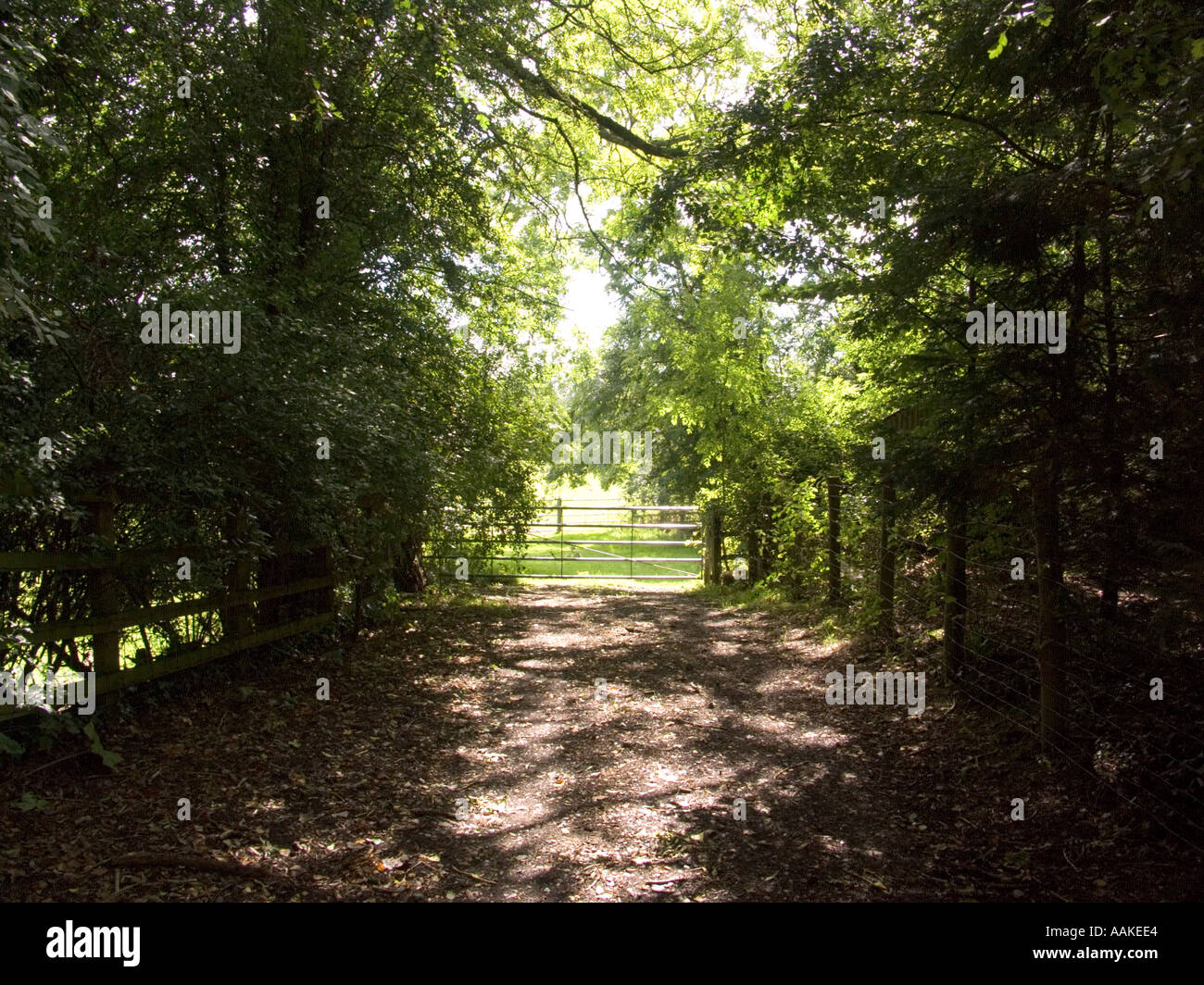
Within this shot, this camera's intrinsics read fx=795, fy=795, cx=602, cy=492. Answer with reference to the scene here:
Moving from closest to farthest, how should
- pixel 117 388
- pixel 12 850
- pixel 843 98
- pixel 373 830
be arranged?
pixel 12 850, pixel 373 830, pixel 117 388, pixel 843 98

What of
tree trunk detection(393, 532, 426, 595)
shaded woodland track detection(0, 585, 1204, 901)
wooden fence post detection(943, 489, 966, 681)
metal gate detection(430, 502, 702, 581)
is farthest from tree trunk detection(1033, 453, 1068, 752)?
tree trunk detection(393, 532, 426, 595)

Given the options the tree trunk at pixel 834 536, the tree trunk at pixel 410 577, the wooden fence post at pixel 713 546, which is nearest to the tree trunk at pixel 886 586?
the tree trunk at pixel 834 536

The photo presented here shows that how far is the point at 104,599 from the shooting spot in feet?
16.5

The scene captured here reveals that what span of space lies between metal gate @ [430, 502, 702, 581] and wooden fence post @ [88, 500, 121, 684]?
7042 millimetres

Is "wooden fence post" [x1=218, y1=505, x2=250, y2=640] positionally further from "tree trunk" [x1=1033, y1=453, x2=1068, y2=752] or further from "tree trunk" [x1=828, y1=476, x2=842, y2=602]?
"tree trunk" [x1=828, y1=476, x2=842, y2=602]

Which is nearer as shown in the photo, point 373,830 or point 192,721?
point 373,830

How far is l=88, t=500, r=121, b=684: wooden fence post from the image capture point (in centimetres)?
485

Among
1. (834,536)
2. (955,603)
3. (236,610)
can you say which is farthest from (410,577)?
(955,603)

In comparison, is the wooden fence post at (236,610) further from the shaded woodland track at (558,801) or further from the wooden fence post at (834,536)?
the wooden fence post at (834,536)

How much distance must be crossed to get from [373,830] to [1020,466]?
13.8ft

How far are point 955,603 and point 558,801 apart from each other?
3456 mm
